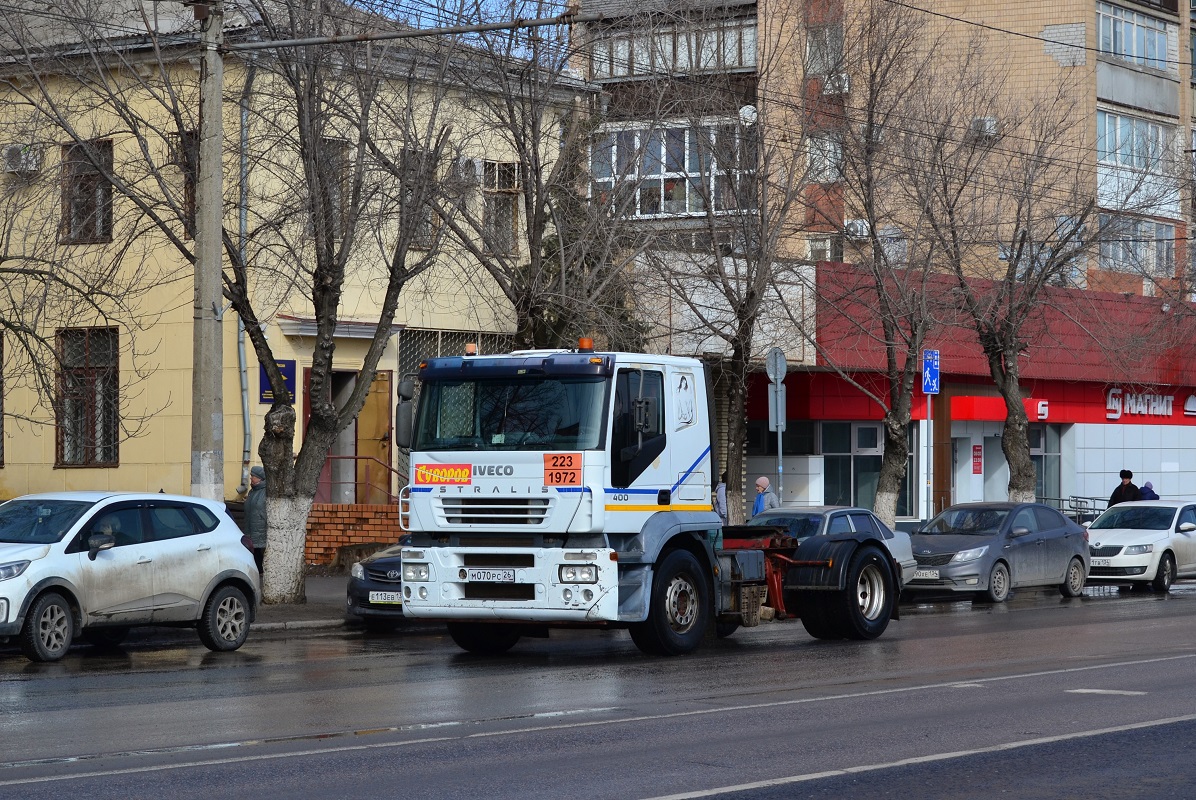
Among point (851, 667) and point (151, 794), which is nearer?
point (151, 794)

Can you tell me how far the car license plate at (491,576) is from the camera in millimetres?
14398

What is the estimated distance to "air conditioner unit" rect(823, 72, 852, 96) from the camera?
2466 cm

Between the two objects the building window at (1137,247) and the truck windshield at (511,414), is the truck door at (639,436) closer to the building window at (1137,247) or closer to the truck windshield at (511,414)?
the truck windshield at (511,414)

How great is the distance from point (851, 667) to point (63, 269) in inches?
438

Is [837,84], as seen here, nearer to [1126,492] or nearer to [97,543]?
[1126,492]

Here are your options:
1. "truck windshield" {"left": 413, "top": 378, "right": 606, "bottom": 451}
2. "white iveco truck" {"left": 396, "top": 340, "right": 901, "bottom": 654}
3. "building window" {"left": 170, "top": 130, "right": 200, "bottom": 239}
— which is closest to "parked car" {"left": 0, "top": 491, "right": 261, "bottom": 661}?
"white iveco truck" {"left": 396, "top": 340, "right": 901, "bottom": 654}

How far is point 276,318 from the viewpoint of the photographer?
25422mm

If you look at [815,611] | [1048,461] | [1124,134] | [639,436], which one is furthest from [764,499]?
[1124,134]

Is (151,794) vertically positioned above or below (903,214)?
below

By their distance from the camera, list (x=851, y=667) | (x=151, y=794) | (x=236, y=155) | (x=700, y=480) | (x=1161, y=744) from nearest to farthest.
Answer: (x=151, y=794), (x=1161, y=744), (x=851, y=667), (x=700, y=480), (x=236, y=155)

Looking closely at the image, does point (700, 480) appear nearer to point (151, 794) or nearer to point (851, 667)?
point (851, 667)

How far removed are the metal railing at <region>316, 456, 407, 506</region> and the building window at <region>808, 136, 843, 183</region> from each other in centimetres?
860

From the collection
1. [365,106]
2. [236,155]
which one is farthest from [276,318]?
[365,106]

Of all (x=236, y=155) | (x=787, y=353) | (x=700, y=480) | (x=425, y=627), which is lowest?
(x=425, y=627)
